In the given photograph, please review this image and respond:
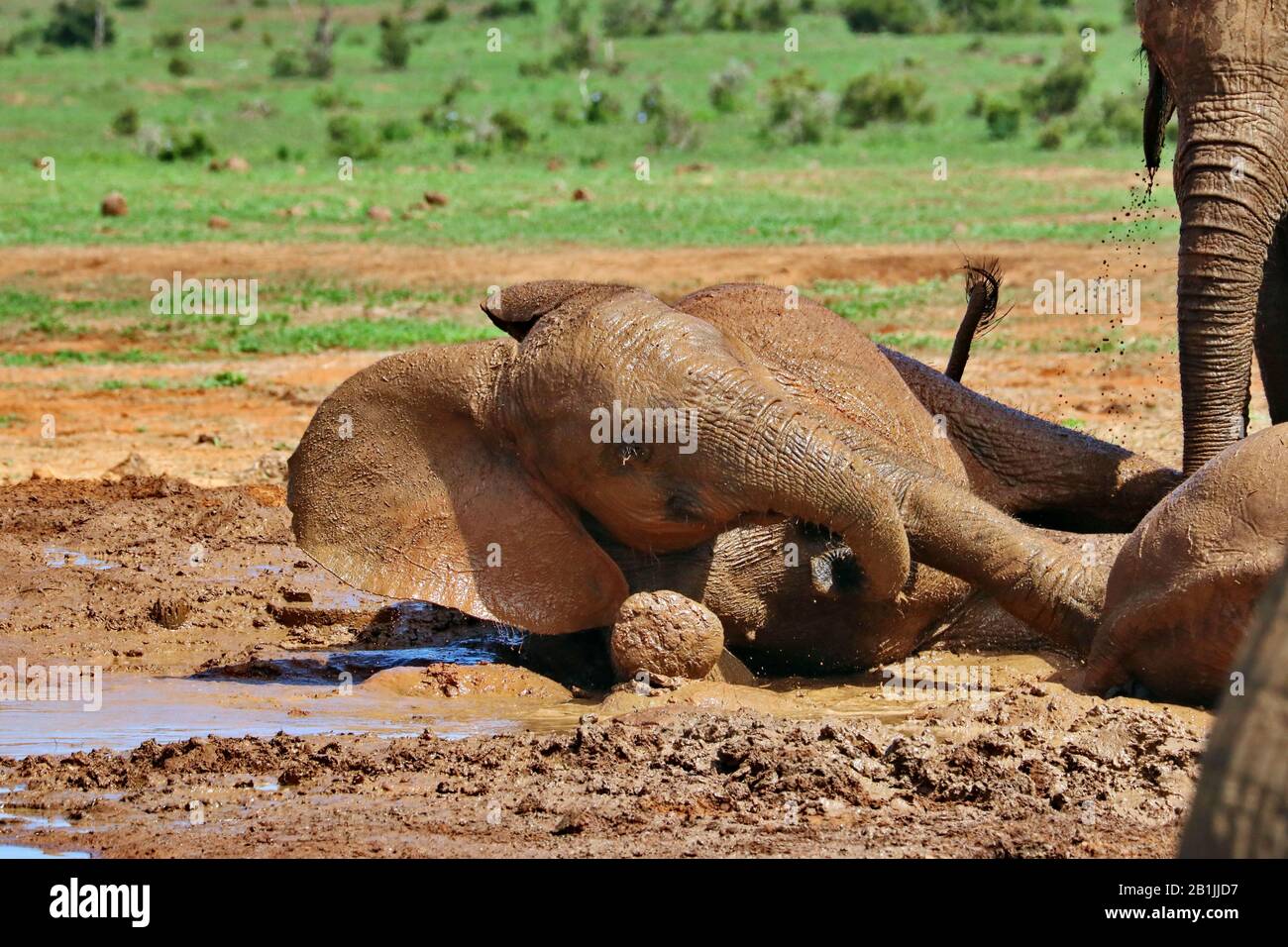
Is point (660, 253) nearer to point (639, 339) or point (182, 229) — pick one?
point (182, 229)

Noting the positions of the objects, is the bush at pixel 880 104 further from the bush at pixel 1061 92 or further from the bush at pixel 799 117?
the bush at pixel 1061 92

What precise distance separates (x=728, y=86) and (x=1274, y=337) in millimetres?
30711

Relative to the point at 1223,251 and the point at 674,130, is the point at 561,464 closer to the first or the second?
the point at 1223,251

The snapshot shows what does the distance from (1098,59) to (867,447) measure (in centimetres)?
3863

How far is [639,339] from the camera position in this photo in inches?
221

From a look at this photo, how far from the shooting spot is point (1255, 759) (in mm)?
1878

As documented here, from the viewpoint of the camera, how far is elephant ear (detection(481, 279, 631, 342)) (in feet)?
19.4

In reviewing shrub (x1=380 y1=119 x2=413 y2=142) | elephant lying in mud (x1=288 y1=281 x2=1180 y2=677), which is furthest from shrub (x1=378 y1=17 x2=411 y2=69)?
elephant lying in mud (x1=288 y1=281 x2=1180 y2=677)

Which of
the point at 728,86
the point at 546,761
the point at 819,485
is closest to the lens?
the point at 546,761

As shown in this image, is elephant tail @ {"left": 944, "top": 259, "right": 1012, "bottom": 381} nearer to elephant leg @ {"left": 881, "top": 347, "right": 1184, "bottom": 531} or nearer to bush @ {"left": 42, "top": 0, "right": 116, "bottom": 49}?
elephant leg @ {"left": 881, "top": 347, "right": 1184, "bottom": 531}

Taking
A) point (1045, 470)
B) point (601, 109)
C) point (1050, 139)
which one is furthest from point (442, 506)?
point (601, 109)

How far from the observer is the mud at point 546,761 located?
14.3 ft

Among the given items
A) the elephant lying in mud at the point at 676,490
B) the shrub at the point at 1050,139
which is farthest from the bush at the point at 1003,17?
the elephant lying in mud at the point at 676,490

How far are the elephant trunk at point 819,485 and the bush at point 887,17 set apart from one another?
45.1 meters
